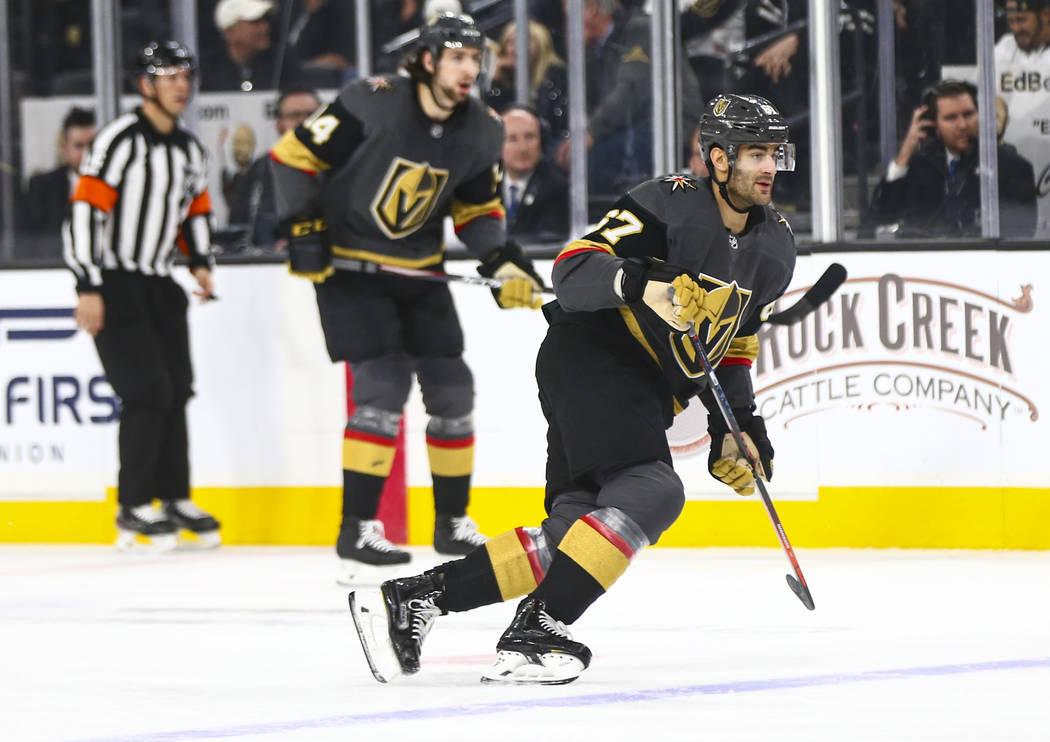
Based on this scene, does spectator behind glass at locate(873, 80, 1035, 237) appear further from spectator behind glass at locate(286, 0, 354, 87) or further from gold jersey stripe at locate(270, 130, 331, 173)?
spectator behind glass at locate(286, 0, 354, 87)

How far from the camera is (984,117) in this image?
17.9ft

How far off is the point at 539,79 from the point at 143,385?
4.93ft

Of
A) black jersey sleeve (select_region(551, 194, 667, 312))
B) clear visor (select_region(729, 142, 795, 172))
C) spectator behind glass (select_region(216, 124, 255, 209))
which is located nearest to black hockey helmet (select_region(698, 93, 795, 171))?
clear visor (select_region(729, 142, 795, 172))

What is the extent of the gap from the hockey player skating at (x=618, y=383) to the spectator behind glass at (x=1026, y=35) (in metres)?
2.18

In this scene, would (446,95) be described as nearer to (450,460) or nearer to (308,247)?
(308,247)

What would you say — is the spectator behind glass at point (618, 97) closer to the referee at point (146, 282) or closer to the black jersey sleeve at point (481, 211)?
the black jersey sleeve at point (481, 211)

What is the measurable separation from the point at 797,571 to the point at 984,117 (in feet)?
7.71

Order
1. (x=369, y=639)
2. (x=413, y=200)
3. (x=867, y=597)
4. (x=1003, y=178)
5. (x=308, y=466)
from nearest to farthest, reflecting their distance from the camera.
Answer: (x=369, y=639), (x=867, y=597), (x=413, y=200), (x=1003, y=178), (x=308, y=466)

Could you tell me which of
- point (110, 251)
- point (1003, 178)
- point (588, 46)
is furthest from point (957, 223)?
point (110, 251)

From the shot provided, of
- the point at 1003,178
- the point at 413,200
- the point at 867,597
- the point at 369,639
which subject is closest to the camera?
the point at 369,639

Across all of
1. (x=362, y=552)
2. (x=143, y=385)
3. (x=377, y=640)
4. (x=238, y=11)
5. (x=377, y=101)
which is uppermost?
(x=238, y=11)

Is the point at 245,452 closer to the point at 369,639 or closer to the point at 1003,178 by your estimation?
the point at 1003,178

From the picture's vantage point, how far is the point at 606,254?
327 cm

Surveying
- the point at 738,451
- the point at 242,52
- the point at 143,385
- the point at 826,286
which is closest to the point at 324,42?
the point at 242,52
